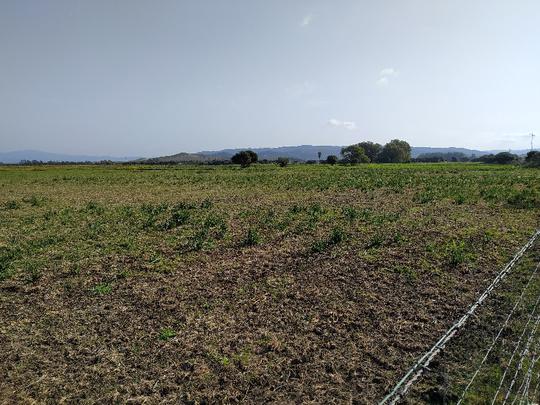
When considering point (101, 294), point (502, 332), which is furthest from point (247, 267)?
point (502, 332)

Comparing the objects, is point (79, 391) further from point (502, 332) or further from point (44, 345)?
point (502, 332)

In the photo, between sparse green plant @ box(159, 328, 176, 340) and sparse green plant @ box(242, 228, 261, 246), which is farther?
sparse green plant @ box(242, 228, 261, 246)

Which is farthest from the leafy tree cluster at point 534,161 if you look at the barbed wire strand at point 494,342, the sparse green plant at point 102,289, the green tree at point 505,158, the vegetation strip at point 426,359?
the sparse green plant at point 102,289

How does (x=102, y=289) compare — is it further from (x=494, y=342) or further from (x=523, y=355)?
(x=523, y=355)

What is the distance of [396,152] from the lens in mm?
172875

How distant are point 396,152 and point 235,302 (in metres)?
177

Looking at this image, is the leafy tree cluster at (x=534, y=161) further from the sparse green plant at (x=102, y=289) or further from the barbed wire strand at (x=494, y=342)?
the sparse green plant at (x=102, y=289)

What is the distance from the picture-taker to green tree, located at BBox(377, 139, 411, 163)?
172 metres

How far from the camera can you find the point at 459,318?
7605 mm

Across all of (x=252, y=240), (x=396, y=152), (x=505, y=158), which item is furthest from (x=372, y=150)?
(x=252, y=240)

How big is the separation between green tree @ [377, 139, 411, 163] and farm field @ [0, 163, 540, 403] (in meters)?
162

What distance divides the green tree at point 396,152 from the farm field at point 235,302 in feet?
532

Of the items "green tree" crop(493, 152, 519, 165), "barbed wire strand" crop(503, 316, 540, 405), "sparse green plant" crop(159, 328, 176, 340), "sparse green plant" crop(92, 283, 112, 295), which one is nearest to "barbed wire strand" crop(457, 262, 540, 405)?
"barbed wire strand" crop(503, 316, 540, 405)

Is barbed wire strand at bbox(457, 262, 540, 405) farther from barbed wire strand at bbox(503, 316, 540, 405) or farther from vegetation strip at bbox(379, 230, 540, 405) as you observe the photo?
vegetation strip at bbox(379, 230, 540, 405)
